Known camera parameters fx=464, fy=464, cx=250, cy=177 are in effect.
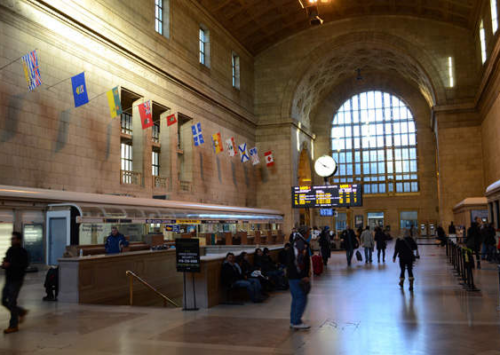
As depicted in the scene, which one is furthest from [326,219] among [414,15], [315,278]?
[315,278]

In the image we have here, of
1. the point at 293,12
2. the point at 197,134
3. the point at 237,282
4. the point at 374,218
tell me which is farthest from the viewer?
the point at 374,218

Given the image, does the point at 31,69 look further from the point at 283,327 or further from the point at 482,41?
the point at 482,41

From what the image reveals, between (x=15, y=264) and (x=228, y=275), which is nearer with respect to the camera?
(x=15, y=264)

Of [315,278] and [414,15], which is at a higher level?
[414,15]

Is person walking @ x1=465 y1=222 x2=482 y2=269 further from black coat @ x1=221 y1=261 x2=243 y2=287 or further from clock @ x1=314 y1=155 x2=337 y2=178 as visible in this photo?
clock @ x1=314 y1=155 x2=337 y2=178

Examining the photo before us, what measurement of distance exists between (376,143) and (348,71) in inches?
334

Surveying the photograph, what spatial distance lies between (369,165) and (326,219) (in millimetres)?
7074

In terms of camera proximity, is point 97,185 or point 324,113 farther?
point 324,113

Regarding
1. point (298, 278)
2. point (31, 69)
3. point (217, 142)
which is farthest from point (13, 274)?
point (217, 142)

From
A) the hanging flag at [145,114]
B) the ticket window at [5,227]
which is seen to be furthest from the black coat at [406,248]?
the hanging flag at [145,114]

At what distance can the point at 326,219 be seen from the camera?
46.9 meters

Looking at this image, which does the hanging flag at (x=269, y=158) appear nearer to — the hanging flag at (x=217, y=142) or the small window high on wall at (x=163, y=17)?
the hanging flag at (x=217, y=142)

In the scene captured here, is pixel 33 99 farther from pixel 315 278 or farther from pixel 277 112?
pixel 277 112

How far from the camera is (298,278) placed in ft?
22.7
